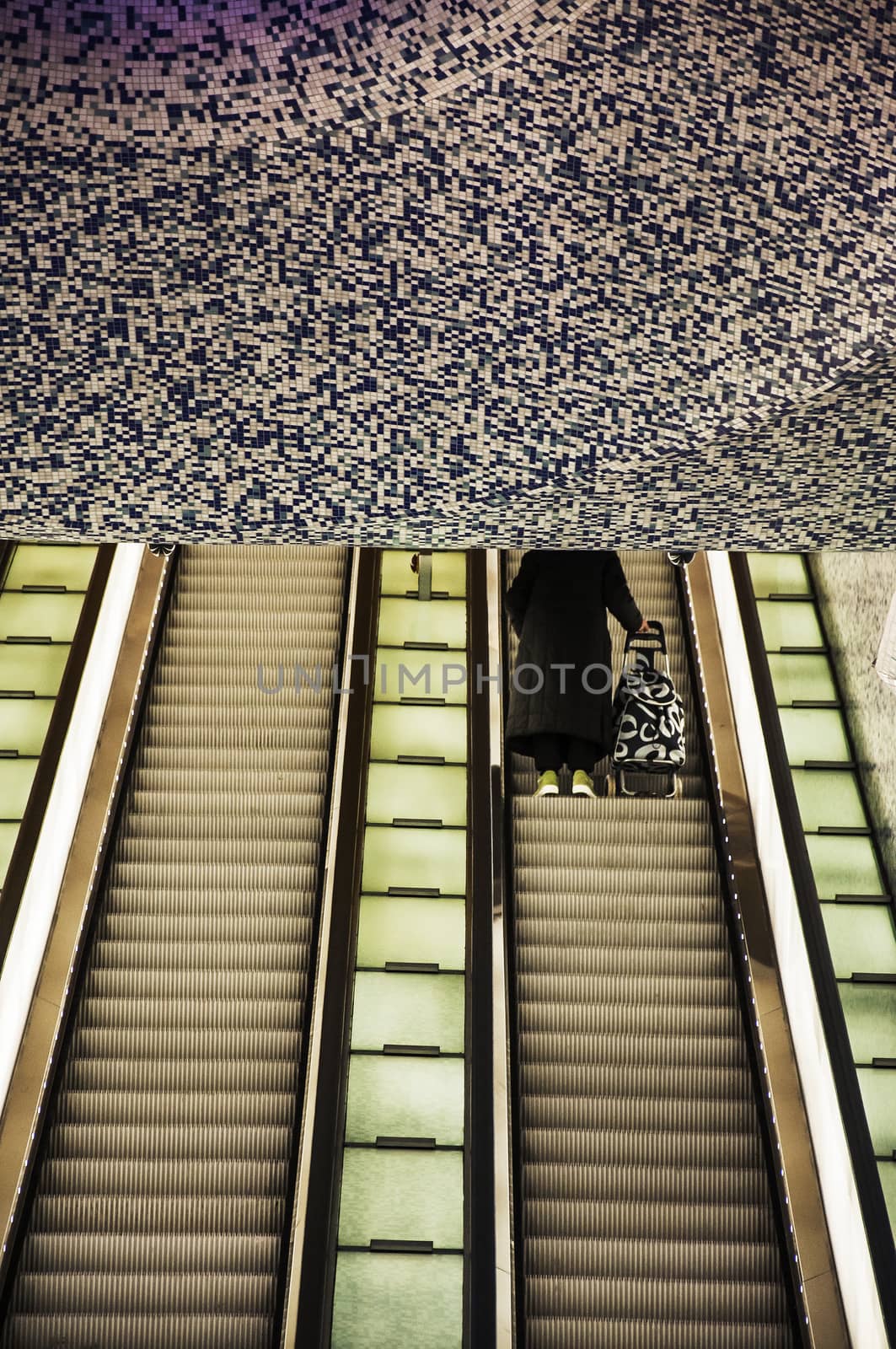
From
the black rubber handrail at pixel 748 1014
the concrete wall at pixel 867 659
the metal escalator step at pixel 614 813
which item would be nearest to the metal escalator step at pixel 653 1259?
the black rubber handrail at pixel 748 1014

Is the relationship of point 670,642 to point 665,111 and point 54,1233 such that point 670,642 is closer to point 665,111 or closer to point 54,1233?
point 54,1233

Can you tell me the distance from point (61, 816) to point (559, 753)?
2.98 meters

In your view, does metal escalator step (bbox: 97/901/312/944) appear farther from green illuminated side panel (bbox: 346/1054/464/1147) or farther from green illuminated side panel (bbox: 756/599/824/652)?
green illuminated side panel (bbox: 756/599/824/652)

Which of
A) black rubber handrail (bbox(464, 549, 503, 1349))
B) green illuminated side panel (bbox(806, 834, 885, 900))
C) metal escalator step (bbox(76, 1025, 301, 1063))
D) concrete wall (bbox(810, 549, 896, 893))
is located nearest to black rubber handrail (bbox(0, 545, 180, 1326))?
metal escalator step (bbox(76, 1025, 301, 1063))

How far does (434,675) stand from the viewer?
28.2ft

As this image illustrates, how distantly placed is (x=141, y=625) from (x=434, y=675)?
2077 millimetres

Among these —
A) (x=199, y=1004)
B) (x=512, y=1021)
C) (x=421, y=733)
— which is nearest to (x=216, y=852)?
(x=199, y=1004)

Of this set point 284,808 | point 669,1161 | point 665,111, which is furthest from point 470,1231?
point 665,111

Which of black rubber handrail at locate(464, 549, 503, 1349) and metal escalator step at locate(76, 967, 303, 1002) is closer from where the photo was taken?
black rubber handrail at locate(464, 549, 503, 1349)

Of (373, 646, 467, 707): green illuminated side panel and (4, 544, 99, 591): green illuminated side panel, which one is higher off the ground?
(4, 544, 99, 591): green illuminated side panel

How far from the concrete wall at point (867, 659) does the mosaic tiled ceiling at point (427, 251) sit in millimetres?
6195

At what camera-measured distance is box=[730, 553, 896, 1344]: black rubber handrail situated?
17.0 ft

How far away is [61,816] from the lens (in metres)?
6.93

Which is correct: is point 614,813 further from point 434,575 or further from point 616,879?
point 434,575
